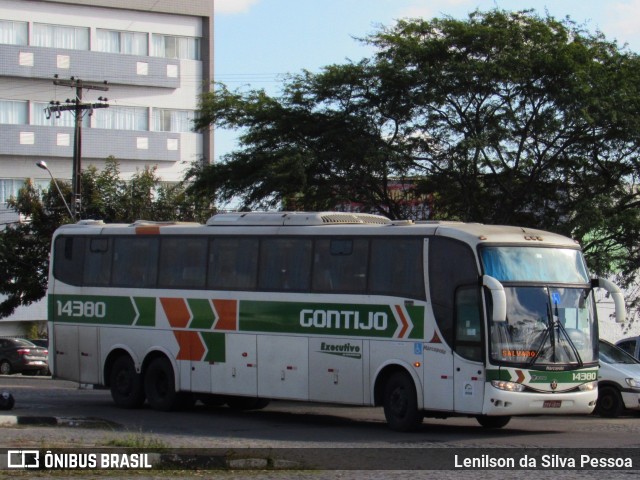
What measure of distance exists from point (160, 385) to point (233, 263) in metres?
3.07

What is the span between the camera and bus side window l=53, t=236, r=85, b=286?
22297mm

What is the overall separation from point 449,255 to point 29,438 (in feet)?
22.0

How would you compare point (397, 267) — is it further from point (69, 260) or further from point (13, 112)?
point (13, 112)

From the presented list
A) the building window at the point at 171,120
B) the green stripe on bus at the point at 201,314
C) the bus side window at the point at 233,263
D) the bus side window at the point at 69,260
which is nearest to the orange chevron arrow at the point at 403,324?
the bus side window at the point at 233,263

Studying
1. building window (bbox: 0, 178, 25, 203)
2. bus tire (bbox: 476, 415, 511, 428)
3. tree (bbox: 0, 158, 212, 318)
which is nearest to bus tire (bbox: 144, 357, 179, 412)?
bus tire (bbox: 476, 415, 511, 428)

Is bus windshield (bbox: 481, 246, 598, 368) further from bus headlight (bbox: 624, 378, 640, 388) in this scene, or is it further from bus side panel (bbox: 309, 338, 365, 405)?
bus headlight (bbox: 624, 378, 640, 388)

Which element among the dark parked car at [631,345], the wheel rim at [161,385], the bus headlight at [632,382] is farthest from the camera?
the dark parked car at [631,345]

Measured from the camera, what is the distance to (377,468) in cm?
1246

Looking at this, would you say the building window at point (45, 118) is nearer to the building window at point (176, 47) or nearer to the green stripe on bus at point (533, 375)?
the building window at point (176, 47)

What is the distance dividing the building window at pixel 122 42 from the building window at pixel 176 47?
0.66m

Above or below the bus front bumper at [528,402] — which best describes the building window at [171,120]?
above

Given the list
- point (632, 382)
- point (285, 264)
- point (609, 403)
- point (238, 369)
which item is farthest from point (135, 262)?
point (632, 382)

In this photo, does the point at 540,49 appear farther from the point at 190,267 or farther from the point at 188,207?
the point at 188,207

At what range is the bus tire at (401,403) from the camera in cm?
1686
